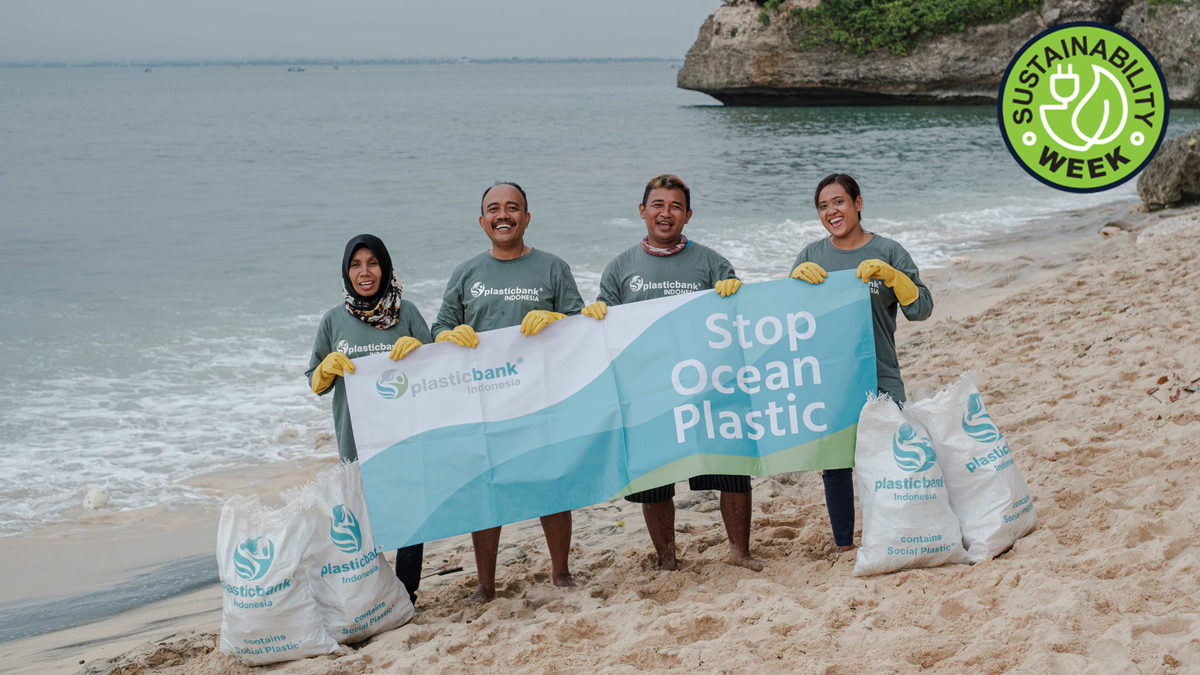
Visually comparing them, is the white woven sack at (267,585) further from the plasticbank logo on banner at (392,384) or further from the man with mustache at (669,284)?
the man with mustache at (669,284)

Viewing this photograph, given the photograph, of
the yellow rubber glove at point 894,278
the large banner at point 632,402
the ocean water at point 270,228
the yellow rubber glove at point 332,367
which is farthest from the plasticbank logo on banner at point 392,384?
the ocean water at point 270,228

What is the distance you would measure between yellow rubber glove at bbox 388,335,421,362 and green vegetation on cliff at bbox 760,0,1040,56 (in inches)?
1830

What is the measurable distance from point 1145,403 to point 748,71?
45.9m

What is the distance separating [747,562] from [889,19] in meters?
47.6

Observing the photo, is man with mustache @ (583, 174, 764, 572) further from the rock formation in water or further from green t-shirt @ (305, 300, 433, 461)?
the rock formation in water

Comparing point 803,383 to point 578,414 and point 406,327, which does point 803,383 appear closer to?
point 578,414

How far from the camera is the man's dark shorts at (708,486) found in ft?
12.4

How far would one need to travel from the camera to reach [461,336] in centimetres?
358

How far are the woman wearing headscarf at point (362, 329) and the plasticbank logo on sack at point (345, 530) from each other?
0.28 meters

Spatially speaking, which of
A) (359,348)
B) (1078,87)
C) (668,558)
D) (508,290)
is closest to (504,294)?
(508,290)

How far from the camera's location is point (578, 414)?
12.2ft

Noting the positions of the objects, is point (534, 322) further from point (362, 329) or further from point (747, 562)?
point (747, 562)

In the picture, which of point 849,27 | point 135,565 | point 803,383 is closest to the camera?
point 803,383

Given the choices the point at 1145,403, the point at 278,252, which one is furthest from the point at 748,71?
the point at 1145,403
